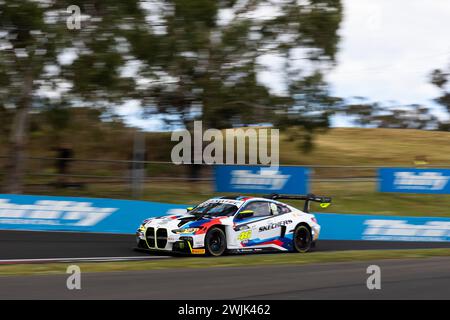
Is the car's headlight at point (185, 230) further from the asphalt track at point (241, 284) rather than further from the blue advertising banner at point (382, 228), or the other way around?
the blue advertising banner at point (382, 228)

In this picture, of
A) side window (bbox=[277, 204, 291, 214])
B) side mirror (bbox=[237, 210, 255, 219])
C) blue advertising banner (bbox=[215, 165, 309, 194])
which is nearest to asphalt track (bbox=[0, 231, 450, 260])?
side window (bbox=[277, 204, 291, 214])

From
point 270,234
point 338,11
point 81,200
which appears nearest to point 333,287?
point 270,234

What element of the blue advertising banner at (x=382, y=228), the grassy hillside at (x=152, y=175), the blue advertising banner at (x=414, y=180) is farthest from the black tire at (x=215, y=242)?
the blue advertising banner at (x=414, y=180)

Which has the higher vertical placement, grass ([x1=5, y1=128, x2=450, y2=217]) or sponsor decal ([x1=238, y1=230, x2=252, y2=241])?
sponsor decal ([x1=238, y1=230, x2=252, y2=241])

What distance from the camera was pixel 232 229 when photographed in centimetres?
1440

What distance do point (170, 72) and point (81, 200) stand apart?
9.65 m

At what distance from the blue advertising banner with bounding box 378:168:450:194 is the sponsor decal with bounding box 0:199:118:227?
11.8 metres

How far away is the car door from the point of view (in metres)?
14.6

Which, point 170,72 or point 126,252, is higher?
point 170,72

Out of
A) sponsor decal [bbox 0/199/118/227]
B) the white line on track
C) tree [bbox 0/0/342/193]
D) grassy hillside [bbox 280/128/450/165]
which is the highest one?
tree [bbox 0/0/342/193]

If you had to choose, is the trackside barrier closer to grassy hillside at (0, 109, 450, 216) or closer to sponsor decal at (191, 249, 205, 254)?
sponsor decal at (191, 249, 205, 254)

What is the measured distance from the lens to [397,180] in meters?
A: 25.2

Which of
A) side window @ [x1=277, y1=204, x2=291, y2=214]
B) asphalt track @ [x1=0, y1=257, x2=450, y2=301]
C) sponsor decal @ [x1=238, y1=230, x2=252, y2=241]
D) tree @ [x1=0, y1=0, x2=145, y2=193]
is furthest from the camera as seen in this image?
tree @ [x1=0, y1=0, x2=145, y2=193]
